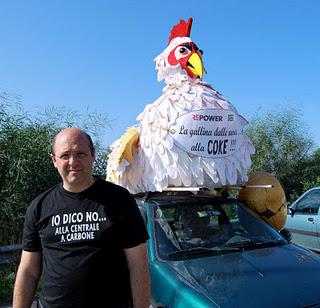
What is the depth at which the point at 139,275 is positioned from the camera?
2312 mm

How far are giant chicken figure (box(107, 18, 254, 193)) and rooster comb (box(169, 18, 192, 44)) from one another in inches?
27.2

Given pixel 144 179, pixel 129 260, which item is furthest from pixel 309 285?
pixel 144 179

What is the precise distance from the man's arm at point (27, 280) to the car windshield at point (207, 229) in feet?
3.98

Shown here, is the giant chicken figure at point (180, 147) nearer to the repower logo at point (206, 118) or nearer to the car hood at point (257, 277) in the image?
the repower logo at point (206, 118)

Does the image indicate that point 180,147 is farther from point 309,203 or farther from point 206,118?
point 309,203

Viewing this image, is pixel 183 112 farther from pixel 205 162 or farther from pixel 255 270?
pixel 255 270

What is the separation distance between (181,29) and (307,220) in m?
4.15

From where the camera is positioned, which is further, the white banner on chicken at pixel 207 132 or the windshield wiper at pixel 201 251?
the white banner on chicken at pixel 207 132

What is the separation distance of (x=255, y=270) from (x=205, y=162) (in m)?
1.30

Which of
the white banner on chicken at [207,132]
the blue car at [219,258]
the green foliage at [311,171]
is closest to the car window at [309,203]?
the blue car at [219,258]

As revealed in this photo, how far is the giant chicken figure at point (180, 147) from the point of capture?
4176 millimetres

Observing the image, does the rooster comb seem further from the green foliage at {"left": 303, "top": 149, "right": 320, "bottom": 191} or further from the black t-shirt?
the green foliage at {"left": 303, "top": 149, "right": 320, "bottom": 191}

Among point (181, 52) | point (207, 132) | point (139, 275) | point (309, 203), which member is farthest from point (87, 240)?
point (309, 203)

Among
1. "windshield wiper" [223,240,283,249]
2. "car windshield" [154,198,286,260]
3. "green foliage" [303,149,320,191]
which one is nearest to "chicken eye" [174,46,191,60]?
"car windshield" [154,198,286,260]
